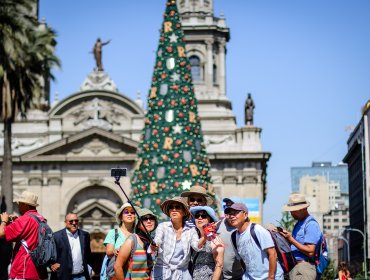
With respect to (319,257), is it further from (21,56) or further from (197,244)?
(21,56)

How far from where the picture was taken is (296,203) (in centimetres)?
1123

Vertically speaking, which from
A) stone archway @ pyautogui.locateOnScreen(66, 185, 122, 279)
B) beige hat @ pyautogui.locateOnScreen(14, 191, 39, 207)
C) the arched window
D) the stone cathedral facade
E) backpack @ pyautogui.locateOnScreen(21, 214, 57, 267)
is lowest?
backpack @ pyautogui.locateOnScreen(21, 214, 57, 267)

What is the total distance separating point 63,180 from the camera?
5959cm

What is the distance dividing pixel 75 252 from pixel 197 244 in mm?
3421

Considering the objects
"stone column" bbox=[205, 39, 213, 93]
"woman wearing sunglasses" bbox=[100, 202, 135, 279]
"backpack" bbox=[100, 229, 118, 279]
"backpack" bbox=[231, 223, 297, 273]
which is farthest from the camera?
"stone column" bbox=[205, 39, 213, 93]

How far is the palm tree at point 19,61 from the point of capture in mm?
33781

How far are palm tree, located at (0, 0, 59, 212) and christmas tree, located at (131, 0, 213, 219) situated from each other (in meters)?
12.5

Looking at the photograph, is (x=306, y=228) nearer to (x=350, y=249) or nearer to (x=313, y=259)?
(x=313, y=259)

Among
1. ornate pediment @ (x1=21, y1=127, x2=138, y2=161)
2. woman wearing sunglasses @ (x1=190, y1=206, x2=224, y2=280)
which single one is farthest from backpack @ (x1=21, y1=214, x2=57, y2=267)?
ornate pediment @ (x1=21, y1=127, x2=138, y2=161)

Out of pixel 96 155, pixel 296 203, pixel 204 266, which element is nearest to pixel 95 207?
pixel 96 155

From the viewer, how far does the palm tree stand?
33.8 meters

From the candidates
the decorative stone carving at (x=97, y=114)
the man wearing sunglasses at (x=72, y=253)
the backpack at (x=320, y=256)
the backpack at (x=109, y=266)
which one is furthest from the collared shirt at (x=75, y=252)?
the decorative stone carving at (x=97, y=114)

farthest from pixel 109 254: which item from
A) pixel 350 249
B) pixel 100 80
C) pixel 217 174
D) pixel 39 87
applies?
pixel 350 249

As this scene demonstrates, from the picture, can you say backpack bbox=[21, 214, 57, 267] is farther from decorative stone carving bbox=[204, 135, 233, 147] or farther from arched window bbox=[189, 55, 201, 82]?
arched window bbox=[189, 55, 201, 82]
